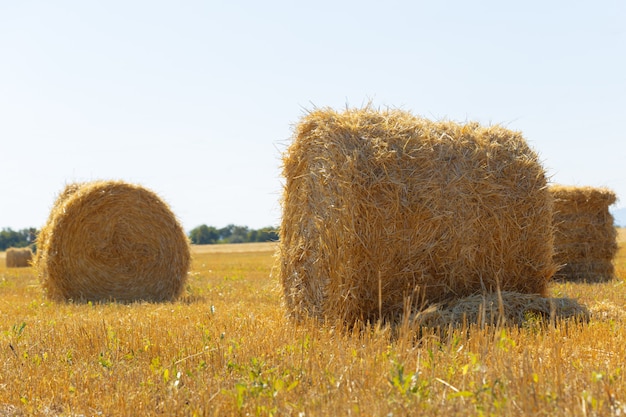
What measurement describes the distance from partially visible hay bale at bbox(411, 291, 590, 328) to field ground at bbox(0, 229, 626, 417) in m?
0.40

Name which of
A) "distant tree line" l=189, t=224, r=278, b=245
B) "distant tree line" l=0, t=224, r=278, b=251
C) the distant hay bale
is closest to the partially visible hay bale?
the distant hay bale

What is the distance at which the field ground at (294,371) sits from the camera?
13.8 ft

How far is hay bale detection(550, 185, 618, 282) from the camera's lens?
15672 millimetres

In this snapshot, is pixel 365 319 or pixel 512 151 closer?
pixel 365 319

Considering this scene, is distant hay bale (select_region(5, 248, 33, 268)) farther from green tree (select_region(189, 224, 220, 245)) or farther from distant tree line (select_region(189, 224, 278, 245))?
green tree (select_region(189, 224, 220, 245))

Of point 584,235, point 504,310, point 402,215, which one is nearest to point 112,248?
point 402,215

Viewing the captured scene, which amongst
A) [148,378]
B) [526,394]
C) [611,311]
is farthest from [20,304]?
[526,394]

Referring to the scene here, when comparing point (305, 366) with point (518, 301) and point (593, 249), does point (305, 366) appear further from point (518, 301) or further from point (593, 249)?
point (593, 249)

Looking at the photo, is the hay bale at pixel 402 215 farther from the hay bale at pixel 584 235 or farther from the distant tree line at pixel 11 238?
the distant tree line at pixel 11 238

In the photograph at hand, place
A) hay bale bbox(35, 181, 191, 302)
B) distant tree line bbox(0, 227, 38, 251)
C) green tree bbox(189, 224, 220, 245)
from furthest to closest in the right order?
1. green tree bbox(189, 224, 220, 245)
2. distant tree line bbox(0, 227, 38, 251)
3. hay bale bbox(35, 181, 191, 302)

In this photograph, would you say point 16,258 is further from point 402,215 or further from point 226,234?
point 226,234

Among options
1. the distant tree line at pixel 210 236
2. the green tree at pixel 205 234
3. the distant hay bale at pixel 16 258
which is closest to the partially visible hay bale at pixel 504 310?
the distant hay bale at pixel 16 258

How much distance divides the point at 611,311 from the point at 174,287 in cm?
818

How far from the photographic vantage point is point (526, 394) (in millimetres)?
4055
